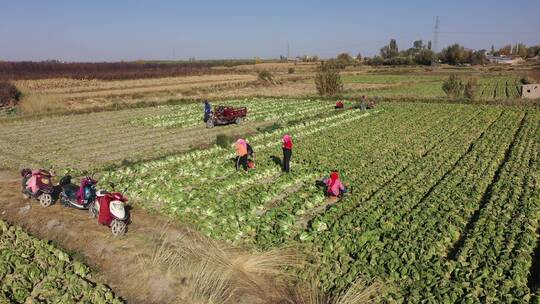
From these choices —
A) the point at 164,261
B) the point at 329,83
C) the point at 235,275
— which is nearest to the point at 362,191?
the point at 235,275

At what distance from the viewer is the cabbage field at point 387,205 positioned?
8.65 metres

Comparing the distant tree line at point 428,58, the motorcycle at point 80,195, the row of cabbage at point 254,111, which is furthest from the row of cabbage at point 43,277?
the distant tree line at point 428,58

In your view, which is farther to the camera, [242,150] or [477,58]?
[477,58]

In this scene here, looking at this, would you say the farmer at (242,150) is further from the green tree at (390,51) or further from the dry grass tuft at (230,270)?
the green tree at (390,51)

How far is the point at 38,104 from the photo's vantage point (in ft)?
117

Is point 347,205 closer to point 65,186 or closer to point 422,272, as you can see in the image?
point 422,272

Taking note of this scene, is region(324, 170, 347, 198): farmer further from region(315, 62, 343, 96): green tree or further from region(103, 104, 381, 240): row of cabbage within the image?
region(315, 62, 343, 96): green tree

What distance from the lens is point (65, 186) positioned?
12742mm

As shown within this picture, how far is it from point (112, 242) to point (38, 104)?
30.7 m

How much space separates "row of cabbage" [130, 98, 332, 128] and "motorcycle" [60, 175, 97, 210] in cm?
1503

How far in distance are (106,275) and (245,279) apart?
312cm

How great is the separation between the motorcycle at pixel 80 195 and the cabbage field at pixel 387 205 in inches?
73.0

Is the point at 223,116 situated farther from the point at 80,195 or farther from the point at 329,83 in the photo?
the point at 329,83

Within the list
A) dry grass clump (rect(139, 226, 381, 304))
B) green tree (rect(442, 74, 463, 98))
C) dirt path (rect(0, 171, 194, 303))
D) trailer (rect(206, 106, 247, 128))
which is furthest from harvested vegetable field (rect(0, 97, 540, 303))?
green tree (rect(442, 74, 463, 98))
